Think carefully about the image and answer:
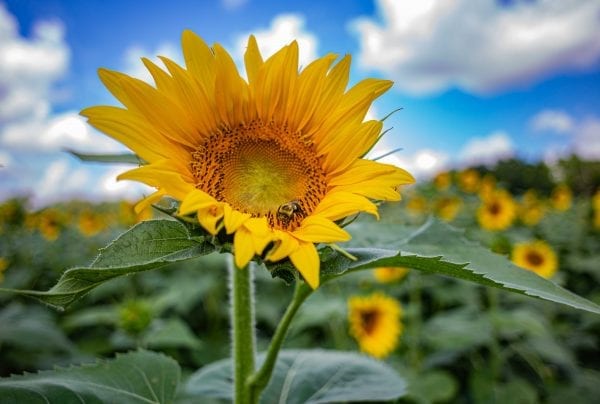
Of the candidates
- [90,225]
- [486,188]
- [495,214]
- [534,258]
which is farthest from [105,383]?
A: [486,188]

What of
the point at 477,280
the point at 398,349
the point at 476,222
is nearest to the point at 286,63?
the point at 477,280

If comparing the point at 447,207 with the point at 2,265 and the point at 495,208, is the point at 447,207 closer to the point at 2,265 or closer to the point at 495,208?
the point at 495,208

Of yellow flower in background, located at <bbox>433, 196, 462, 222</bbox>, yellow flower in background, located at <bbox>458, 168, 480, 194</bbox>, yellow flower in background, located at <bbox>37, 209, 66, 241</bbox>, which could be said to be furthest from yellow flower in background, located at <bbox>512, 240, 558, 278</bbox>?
yellow flower in background, located at <bbox>37, 209, 66, 241</bbox>

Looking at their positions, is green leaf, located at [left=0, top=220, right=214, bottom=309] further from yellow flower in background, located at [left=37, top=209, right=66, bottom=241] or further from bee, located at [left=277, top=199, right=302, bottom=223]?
yellow flower in background, located at [left=37, top=209, right=66, bottom=241]

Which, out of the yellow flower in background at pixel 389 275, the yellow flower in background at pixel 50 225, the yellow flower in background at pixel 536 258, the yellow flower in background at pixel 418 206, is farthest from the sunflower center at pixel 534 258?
the yellow flower in background at pixel 50 225

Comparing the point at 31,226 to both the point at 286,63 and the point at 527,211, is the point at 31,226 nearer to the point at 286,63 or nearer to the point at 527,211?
the point at 286,63

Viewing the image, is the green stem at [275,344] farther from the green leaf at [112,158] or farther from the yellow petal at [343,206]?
the green leaf at [112,158]
